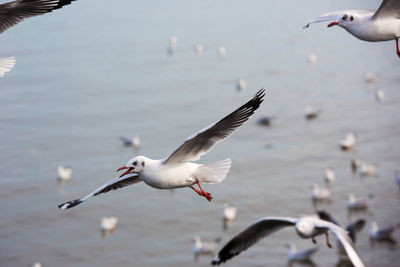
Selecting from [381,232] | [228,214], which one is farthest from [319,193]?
[228,214]

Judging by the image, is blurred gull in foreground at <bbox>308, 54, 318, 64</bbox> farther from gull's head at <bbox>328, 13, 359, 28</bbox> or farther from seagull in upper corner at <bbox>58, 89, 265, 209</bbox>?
seagull in upper corner at <bbox>58, 89, 265, 209</bbox>

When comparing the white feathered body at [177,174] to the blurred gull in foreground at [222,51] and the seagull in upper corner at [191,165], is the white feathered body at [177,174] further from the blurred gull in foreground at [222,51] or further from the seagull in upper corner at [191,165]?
the blurred gull in foreground at [222,51]

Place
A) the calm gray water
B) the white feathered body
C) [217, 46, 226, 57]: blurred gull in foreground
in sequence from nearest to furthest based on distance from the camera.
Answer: the white feathered body, the calm gray water, [217, 46, 226, 57]: blurred gull in foreground

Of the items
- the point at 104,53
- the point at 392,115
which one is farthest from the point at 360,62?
the point at 104,53

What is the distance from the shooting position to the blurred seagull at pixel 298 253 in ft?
65.9

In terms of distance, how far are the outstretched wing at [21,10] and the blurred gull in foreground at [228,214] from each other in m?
14.2

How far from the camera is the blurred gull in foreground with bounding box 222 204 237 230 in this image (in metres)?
21.9

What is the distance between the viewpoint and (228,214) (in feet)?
72.1

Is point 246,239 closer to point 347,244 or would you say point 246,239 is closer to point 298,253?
point 347,244

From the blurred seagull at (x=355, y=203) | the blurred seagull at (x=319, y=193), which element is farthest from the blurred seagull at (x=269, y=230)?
the blurred seagull at (x=319, y=193)

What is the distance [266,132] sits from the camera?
2778 cm

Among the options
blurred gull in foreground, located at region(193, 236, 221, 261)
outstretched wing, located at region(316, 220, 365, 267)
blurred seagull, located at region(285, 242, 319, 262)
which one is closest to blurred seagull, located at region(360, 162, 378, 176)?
blurred seagull, located at region(285, 242, 319, 262)


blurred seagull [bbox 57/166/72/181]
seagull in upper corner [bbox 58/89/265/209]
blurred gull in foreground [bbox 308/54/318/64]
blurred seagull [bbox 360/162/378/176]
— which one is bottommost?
blurred gull in foreground [bbox 308/54/318/64]

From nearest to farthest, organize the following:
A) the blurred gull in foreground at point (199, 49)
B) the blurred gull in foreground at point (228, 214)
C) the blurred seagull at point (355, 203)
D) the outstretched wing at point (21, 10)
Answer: the outstretched wing at point (21, 10), the blurred gull in foreground at point (228, 214), the blurred seagull at point (355, 203), the blurred gull in foreground at point (199, 49)
